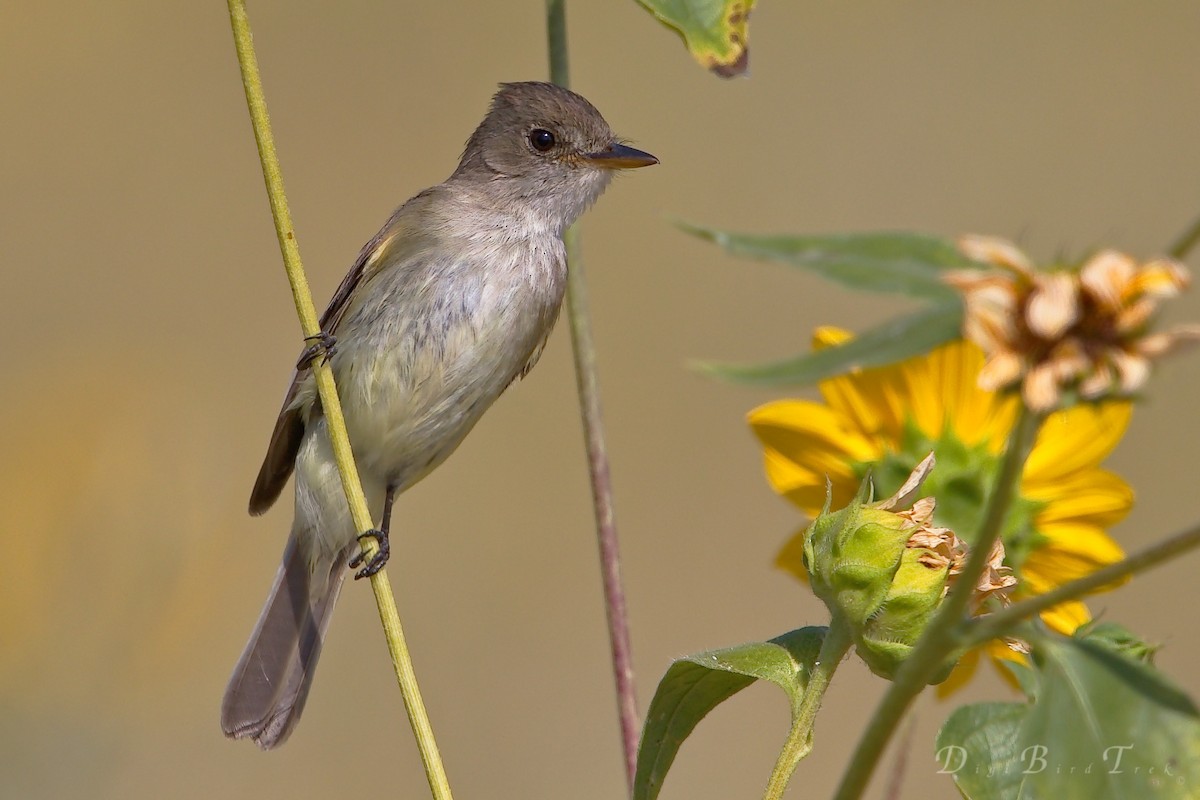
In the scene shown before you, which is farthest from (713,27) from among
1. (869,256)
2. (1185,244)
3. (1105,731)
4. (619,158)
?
(619,158)

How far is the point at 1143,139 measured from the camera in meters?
8.90

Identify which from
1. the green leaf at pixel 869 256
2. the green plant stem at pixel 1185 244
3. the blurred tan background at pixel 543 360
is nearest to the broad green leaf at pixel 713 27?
the green leaf at pixel 869 256

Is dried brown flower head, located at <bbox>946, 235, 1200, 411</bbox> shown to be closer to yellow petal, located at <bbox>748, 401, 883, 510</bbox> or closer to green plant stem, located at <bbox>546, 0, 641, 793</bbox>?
green plant stem, located at <bbox>546, 0, 641, 793</bbox>

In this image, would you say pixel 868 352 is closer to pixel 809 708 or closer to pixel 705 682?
pixel 809 708

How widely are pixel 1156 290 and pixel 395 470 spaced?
3.01m

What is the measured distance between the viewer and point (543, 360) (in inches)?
305

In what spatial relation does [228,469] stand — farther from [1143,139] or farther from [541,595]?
[1143,139]

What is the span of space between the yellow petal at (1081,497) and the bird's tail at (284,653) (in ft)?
6.75

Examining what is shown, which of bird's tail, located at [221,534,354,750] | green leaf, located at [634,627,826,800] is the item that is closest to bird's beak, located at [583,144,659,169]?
bird's tail, located at [221,534,354,750]

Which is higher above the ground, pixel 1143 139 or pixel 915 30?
pixel 915 30

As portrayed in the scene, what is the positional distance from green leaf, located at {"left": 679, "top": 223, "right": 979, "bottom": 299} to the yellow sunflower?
36.4 inches

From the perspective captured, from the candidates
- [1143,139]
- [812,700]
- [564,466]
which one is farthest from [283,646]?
[1143,139]

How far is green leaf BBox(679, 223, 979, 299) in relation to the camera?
0.84m

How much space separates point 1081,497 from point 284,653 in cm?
238
